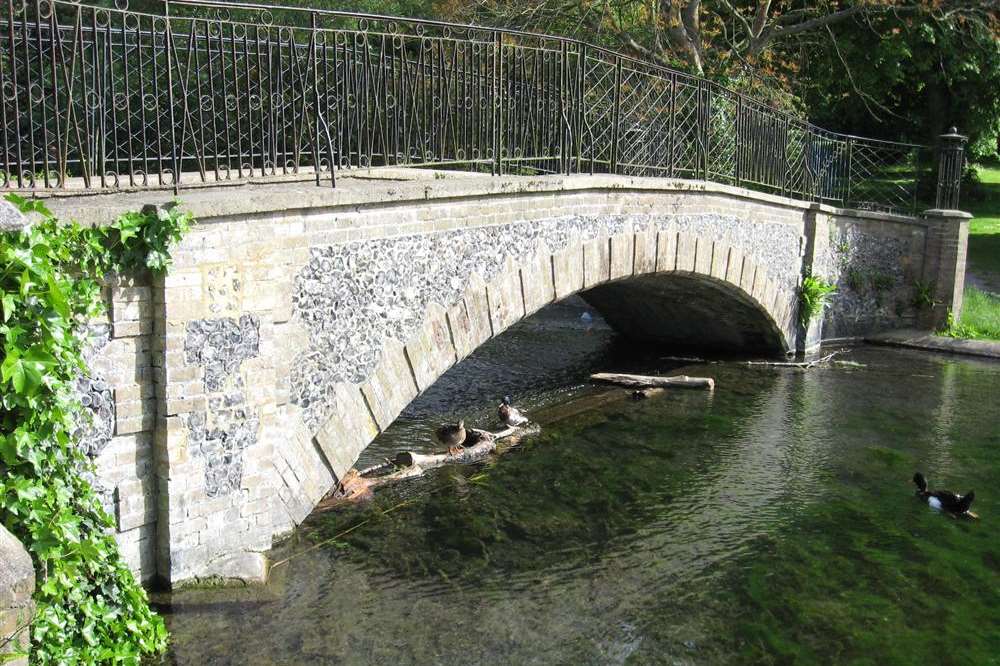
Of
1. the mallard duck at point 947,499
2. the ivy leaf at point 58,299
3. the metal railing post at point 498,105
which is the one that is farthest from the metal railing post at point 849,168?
the ivy leaf at point 58,299

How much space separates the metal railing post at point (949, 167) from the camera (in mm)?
16984

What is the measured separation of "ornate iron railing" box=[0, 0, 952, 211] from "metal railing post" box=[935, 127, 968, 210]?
251 cm

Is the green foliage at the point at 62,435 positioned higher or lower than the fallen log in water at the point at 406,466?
higher

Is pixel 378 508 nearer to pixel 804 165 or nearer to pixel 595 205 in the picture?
pixel 595 205

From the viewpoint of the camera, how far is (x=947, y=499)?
8.99m

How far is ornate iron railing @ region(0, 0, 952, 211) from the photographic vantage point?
642 centimetres

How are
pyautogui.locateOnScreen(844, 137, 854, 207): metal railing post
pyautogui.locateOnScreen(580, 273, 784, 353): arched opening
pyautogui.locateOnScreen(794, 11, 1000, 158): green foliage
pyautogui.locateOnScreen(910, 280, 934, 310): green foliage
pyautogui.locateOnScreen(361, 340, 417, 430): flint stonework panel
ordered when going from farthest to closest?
pyautogui.locateOnScreen(794, 11, 1000, 158): green foliage < pyautogui.locateOnScreen(910, 280, 934, 310): green foliage < pyautogui.locateOnScreen(844, 137, 854, 207): metal railing post < pyautogui.locateOnScreen(580, 273, 784, 353): arched opening < pyautogui.locateOnScreen(361, 340, 417, 430): flint stonework panel

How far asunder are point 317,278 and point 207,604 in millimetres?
2166

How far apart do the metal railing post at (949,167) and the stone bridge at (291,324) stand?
26.5 feet

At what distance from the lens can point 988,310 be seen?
56.6 feet

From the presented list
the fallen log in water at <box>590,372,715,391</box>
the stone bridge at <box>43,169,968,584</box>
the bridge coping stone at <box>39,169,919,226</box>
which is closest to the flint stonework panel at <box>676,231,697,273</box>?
the stone bridge at <box>43,169,968,584</box>

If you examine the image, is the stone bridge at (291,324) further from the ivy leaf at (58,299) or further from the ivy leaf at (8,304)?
the ivy leaf at (8,304)

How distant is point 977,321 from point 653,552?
11130 mm

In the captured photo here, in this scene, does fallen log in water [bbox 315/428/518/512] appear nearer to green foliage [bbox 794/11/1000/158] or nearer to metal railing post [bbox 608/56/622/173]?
metal railing post [bbox 608/56/622/173]
